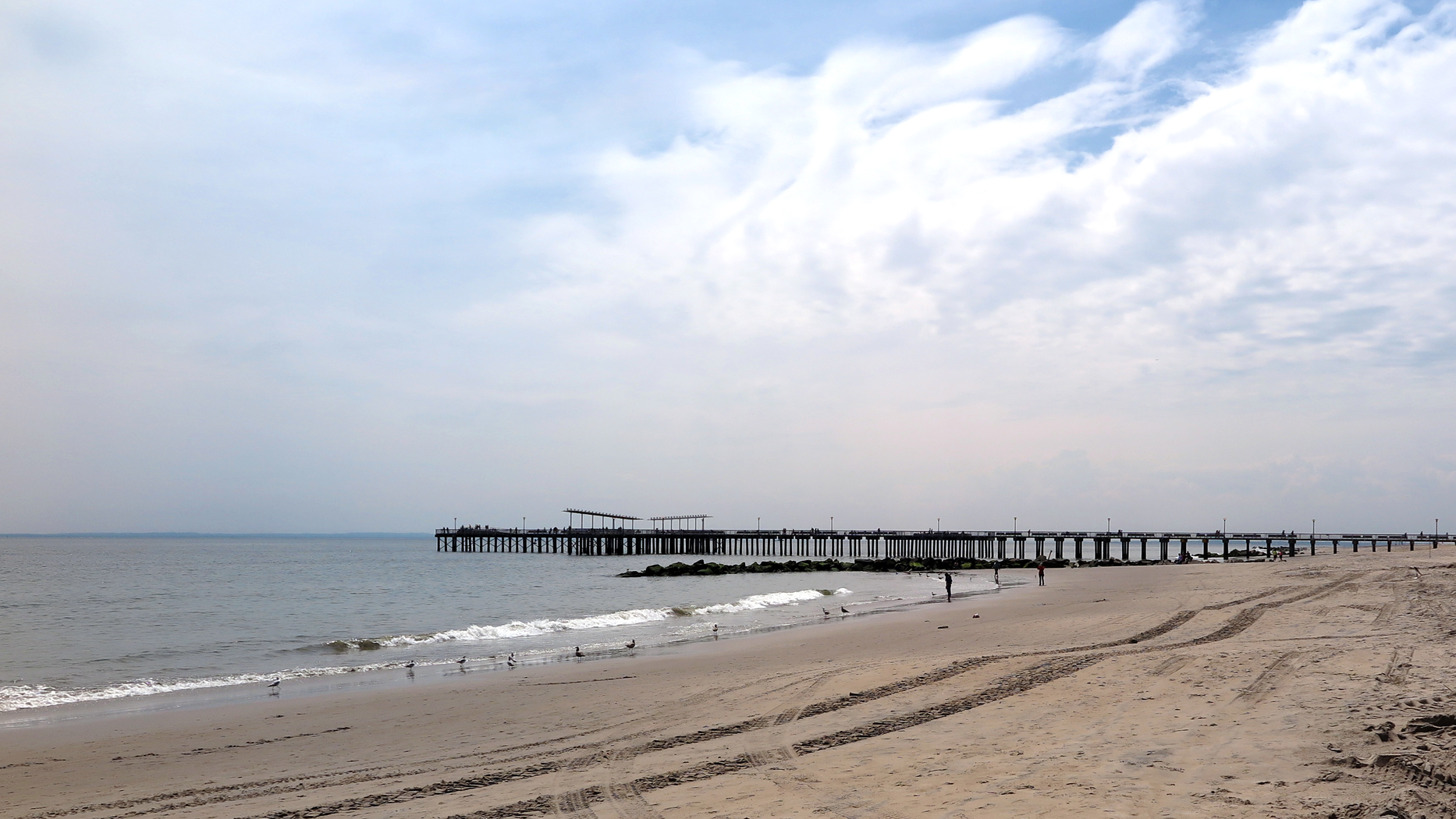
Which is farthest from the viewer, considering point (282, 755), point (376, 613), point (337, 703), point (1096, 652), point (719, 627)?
point (376, 613)

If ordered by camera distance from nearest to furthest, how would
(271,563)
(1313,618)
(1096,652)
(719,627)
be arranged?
(1096,652)
(1313,618)
(719,627)
(271,563)

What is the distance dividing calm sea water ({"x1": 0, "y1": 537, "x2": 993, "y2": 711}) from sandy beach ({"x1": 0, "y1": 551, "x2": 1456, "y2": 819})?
13.3 feet

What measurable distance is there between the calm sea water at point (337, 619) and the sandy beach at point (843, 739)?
4.06 meters

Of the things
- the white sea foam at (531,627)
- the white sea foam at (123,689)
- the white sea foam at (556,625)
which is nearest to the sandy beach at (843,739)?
the white sea foam at (123,689)

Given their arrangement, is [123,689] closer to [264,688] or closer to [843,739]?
[264,688]

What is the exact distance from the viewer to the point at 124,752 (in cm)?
1025

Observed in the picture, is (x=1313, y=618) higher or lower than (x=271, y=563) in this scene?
higher

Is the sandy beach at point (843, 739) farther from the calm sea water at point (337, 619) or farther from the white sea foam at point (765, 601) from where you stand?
the white sea foam at point (765, 601)

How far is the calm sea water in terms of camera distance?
58.4 ft

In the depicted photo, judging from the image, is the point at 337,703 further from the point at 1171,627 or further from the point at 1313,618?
the point at 1313,618

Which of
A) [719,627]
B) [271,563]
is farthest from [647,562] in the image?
[719,627]

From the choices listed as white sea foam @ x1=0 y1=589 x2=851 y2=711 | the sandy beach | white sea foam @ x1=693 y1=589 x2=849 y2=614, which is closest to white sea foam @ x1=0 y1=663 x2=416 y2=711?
white sea foam @ x1=0 y1=589 x2=851 y2=711

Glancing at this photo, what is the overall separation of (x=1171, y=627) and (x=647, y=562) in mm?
71112

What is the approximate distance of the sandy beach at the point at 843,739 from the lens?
6.81 meters
